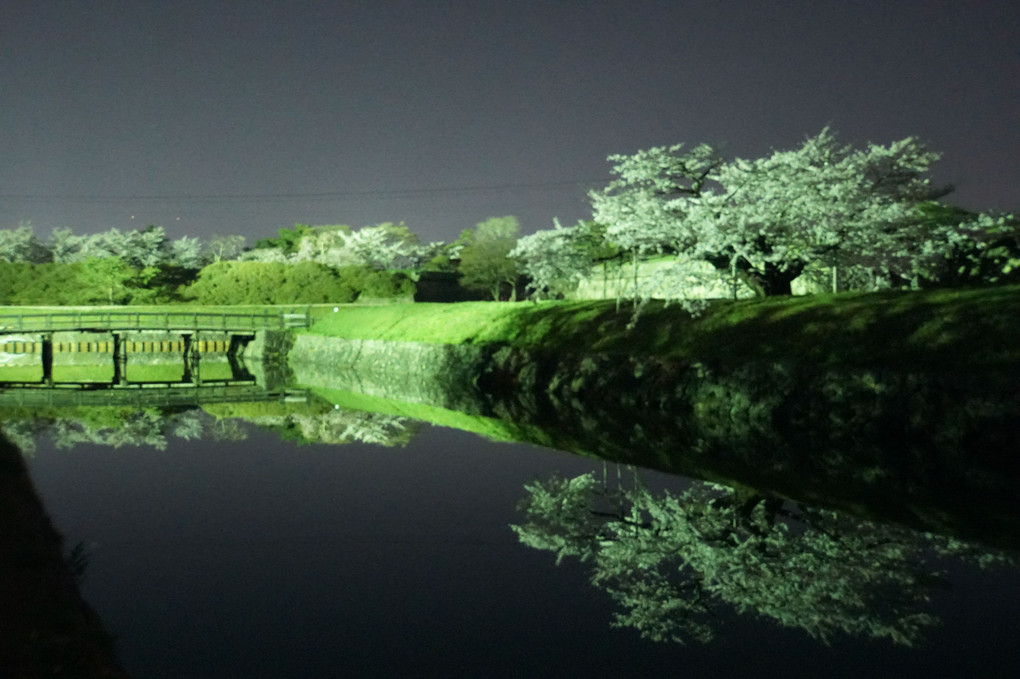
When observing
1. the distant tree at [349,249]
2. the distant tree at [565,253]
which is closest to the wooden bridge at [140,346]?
the distant tree at [565,253]

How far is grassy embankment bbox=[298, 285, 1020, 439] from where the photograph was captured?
75.2ft

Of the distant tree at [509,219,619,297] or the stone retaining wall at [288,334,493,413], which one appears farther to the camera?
the distant tree at [509,219,619,297]

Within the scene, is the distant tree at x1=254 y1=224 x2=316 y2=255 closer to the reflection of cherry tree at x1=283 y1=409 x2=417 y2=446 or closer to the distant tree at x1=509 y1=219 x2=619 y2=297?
the distant tree at x1=509 y1=219 x2=619 y2=297

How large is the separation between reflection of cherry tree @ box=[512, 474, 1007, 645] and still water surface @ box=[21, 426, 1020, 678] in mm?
298

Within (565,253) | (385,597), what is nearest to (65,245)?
(565,253)

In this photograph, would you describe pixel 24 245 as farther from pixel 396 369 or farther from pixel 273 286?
pixel 396 369

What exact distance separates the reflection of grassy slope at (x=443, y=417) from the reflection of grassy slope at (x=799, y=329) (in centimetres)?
689

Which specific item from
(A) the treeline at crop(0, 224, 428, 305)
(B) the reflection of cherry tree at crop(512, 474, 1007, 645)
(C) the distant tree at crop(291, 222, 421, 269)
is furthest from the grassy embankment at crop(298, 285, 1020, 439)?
(C) the distant tree at crop(291, 222, 421, 269)

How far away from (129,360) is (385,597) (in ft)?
201

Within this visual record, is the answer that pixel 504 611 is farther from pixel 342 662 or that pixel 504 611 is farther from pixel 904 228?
pixel 904 228

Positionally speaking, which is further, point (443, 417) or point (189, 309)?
point (189, 309)

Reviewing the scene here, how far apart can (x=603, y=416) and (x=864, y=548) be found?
15724mm

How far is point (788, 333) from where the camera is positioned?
2802 centimetres

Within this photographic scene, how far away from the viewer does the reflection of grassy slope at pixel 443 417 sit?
24672mm
